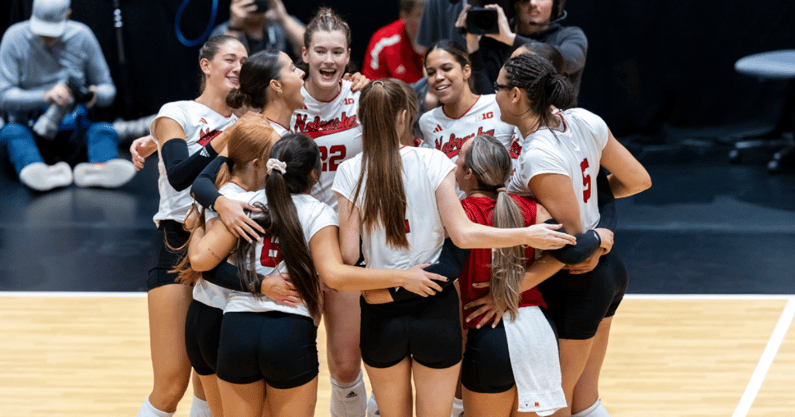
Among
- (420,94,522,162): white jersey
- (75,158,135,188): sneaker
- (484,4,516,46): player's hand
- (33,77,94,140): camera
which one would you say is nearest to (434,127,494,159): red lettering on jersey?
(420,94,522,162): white jersey

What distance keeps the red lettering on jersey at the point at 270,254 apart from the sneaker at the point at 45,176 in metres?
5.58

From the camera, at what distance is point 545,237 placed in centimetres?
243

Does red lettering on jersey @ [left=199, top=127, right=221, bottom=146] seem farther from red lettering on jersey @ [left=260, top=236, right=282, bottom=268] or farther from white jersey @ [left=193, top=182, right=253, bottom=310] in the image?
red lettering on jersey @ [left=260, top=236, right=282, bottom=268]

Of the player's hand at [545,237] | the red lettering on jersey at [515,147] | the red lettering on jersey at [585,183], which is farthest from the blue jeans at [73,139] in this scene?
the player's hand at [545,237]

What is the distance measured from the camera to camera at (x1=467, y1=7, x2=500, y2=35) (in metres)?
4.52

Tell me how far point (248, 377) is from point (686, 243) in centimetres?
483

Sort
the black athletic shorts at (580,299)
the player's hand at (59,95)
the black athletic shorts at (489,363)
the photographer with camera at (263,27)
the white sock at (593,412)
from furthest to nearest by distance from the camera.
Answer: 1. the player's hand at (59,95)
2. the photographer with camera at (263,27)
3. the white sock at (593,412)
4. the black athletic shorts at (580,299)
5. the black athletic shorts at (489,363)

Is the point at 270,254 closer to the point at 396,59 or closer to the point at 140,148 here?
the point at 140,148

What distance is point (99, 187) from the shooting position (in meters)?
7.46

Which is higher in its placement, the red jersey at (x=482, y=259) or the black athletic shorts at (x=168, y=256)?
the red jersey at (x=482, y=259)

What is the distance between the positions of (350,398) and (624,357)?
74.6 inches

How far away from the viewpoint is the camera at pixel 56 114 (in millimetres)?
7238

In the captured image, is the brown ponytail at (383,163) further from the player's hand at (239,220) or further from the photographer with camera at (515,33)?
the photographer with camera at (515,33)

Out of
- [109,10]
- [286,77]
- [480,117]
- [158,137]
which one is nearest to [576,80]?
[480,117]
